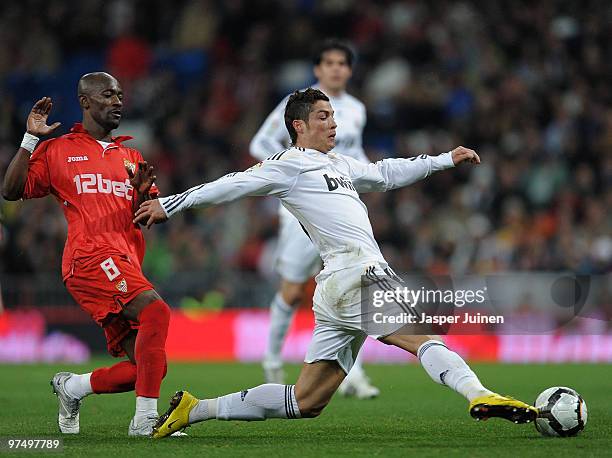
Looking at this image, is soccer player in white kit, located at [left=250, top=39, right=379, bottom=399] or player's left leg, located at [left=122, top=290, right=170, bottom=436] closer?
player's left leg, located at [left=122, top=290, right=170, bottom=436]

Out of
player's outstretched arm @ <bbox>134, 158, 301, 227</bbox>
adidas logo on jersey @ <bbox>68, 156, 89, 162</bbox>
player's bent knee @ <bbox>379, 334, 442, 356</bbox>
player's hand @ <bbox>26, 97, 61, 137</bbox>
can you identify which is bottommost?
player's bent knee @ <bbox>379, 334, 442, 356</bbox>

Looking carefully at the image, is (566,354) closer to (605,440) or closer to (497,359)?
(497,359)

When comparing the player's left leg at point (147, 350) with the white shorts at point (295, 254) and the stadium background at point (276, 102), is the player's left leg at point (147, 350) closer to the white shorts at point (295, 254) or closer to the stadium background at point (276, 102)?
the white shorts at point (295, 254)

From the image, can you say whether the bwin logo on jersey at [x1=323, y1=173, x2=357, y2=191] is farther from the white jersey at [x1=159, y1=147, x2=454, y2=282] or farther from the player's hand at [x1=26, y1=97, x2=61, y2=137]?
the player's hand at [x1=26, y1=97, x2=61, y2=137]

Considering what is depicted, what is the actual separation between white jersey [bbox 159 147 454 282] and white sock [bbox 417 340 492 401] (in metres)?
0.56

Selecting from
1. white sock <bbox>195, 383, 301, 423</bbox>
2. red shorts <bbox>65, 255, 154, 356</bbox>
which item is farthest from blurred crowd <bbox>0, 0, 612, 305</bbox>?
white sock <bbox>195, 383, 301, 423</bbox>

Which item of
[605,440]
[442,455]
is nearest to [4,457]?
[442,455]

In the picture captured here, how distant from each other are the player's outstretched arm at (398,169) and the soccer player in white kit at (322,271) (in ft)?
0.46

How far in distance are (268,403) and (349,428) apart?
95cm

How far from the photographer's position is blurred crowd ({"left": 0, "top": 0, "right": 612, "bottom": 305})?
16734mm

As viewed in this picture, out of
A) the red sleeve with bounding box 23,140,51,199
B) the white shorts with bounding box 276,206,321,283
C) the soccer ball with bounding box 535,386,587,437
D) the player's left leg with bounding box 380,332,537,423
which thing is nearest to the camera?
the player's left leg with bounding box 380,332,537,423

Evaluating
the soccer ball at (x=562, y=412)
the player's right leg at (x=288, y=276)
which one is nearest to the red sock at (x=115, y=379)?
the soccer ball at (x=562, y=412)

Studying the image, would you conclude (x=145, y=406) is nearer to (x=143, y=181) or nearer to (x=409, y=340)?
(x=143, y=181)

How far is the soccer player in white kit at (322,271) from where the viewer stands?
20.9 ft
